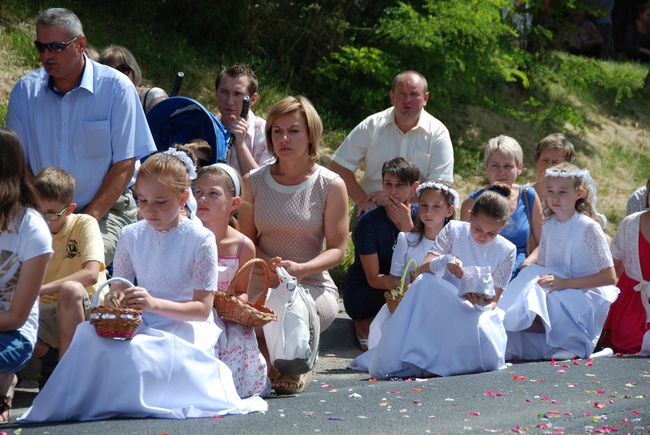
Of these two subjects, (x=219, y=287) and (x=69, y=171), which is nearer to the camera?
(x=219, y=287)

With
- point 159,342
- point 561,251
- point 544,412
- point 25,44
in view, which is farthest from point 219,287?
point 25,44

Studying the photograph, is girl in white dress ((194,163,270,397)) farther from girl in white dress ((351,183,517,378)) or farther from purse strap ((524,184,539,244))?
purse strap ((524,184,539,244))

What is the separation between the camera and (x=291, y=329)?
6262 mm

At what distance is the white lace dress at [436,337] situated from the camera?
23.4ft

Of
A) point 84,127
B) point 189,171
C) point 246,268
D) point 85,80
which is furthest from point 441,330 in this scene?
point 85,80

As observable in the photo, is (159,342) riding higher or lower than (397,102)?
lower

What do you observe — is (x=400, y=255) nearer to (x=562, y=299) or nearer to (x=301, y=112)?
(x=562, y=299)

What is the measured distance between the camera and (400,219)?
829cm

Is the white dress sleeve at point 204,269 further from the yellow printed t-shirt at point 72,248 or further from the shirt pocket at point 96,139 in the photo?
the shirt pocket at point 96,139

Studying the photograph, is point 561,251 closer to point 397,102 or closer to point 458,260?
point 458,260

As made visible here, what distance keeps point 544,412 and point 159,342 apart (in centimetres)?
206

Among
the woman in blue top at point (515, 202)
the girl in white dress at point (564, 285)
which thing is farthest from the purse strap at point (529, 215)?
the girl in white dress at point (564, 285)

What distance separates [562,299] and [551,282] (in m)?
0.15

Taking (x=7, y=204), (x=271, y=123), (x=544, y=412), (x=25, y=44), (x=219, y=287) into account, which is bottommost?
(x=544, y=412)
